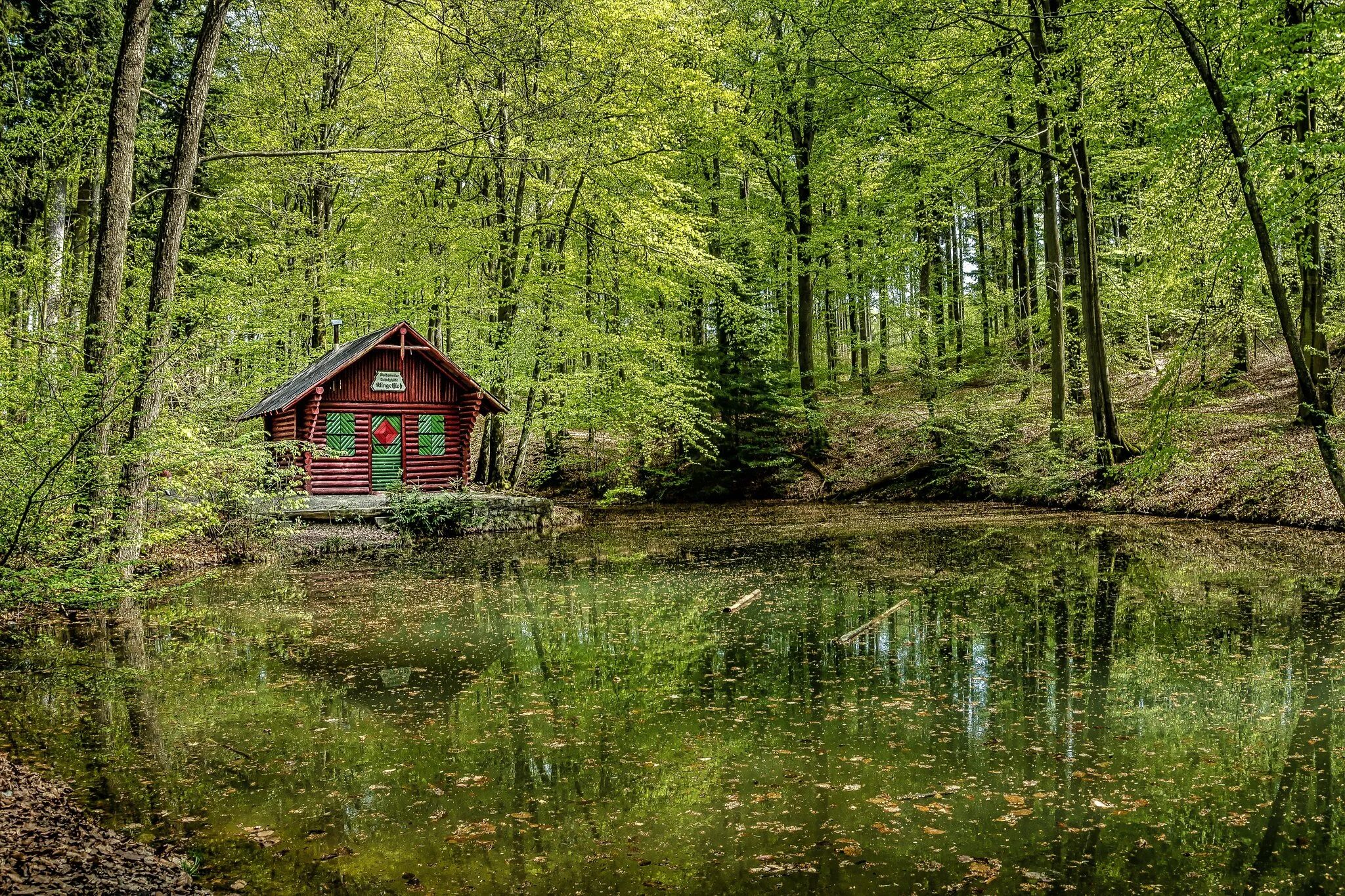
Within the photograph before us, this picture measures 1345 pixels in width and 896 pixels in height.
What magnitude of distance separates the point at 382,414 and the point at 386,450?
3.34ft

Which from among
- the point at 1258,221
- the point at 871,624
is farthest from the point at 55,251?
the point at 1258,221

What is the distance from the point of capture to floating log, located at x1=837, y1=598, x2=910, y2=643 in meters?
8.38

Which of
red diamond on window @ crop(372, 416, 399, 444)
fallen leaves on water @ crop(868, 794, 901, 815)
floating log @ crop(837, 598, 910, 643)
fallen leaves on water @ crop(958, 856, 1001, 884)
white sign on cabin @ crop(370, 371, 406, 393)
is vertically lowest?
Answer: fallen leaves on water @ crop(868, 794, 901, 815)

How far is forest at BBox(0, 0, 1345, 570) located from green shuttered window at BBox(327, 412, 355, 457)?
2568 millimetres

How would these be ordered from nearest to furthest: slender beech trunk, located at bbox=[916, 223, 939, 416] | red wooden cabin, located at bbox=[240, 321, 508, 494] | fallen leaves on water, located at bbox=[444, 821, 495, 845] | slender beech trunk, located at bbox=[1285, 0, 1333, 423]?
fallen leaves on water, located at bbox=[444, 821, 495, 845] < slender beech trunk, located at bbox=[1285, 0, 1333, 423] < red wooden cabin, located at bbox=[240, 321, 508, 494] < slender beech trunk, located at bbox=[916, 223, 939, 416]

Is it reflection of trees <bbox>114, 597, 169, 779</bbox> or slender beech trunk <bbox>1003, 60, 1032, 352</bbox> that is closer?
reflection of trees <bbox>114, 597, 169, 779</bbox>

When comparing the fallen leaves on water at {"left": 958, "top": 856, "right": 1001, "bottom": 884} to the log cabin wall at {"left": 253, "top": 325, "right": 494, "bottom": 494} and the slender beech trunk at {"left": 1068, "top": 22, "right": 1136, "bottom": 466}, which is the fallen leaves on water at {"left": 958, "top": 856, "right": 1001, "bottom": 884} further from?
the log cabin wall at {"left": 253, "top": 325, "right": 494, "bottom": 494}

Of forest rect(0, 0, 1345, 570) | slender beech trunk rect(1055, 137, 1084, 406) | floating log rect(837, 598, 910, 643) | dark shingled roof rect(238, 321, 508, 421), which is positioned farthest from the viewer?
dark shingled roof rect(238, 321, 508, 421)

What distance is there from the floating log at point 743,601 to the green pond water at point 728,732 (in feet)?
0.42

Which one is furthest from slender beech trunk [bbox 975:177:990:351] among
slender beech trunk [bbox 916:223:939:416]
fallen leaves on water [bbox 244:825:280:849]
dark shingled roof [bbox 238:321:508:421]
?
fallen leaves on water [bbox 244:825:280:849]

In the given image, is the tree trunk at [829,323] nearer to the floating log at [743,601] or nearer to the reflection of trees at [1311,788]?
the floating log at [743,601]

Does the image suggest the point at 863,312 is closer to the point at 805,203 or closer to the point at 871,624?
the point at 805,203

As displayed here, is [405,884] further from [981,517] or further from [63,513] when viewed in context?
[981,517]

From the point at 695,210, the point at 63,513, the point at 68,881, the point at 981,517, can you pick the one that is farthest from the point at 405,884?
the point at 695,210
